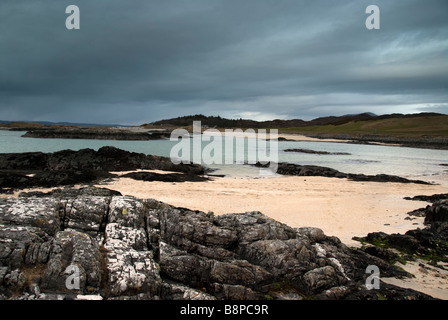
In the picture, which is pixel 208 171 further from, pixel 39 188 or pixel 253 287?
pixel 253 287

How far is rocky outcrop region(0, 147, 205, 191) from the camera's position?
64.8ft

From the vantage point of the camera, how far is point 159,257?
5945 millimetres

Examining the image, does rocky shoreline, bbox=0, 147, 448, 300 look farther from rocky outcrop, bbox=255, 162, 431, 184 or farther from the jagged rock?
rocky outcrop, bbox=255, 162, 431, 184

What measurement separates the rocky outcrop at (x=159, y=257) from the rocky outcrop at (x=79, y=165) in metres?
13.8

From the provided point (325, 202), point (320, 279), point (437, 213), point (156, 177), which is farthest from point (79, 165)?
point (437, 213)

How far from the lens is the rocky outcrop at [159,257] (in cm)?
500

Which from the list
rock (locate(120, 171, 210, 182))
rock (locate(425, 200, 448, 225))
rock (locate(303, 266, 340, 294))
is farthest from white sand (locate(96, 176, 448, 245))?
rock (locate(303, 266, 340, 294))

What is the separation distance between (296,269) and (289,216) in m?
6.95

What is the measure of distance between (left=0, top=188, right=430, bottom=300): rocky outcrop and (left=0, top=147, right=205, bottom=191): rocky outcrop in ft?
45.2

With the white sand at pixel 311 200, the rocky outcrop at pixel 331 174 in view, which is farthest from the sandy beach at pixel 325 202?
the rocky outcrop at pixel 331 174

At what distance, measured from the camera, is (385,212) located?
549 inches

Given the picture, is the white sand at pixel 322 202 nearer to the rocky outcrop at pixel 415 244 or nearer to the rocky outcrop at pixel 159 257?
the rocky outcrop at pixel 415 244

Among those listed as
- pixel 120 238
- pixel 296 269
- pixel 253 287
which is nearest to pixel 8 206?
pixel 120 238

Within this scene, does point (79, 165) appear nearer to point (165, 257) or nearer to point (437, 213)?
point (165, 257)
